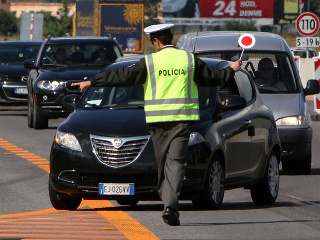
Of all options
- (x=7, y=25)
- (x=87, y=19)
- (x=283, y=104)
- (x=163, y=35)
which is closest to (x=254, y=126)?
(x=163, y=35)

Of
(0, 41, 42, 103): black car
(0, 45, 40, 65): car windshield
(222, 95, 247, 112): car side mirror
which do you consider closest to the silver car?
(222, 95, 247, 112): car side mirror

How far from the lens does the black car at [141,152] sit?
9.84 meters

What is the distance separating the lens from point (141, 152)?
386 inches

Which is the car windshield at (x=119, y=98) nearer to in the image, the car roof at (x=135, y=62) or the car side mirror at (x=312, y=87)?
the car roof at (x=135, y=62)

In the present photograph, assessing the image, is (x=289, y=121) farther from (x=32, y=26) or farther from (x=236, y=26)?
(x=236, y=26)

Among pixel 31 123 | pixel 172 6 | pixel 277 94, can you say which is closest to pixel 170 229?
pixel 277 94

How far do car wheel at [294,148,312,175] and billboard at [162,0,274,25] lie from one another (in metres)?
90.3

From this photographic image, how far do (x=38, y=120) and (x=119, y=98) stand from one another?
1134 centimetres

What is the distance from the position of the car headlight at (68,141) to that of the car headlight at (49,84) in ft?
37.6

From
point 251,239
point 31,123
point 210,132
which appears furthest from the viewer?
point 31,123

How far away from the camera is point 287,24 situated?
106m

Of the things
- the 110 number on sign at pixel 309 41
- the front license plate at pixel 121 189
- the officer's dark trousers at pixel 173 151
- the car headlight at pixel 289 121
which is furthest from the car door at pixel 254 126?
the 110 number on sign at pixel 309 41

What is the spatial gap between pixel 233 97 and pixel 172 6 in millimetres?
95510

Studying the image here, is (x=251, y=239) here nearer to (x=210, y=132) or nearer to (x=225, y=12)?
(x=210, y=132)
